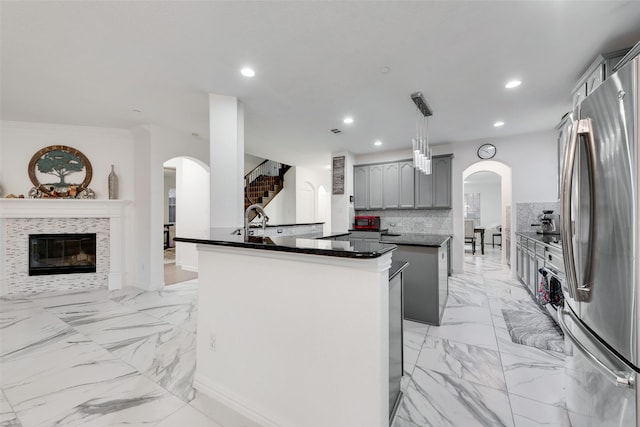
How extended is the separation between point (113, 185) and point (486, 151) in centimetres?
677

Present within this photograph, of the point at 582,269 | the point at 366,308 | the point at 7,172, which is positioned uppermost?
the point at 7,172

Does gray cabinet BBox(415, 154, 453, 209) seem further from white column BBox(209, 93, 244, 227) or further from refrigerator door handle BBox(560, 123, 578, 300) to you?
refrigerator door handle BBox(560, 123, 578, 300)

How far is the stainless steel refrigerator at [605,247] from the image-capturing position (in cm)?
96

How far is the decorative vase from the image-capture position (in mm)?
4410

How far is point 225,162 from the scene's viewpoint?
291 cm

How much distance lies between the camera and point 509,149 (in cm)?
472

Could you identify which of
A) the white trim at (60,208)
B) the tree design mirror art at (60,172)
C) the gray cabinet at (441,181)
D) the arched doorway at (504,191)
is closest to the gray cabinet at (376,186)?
the gray cabinet at (441,181)

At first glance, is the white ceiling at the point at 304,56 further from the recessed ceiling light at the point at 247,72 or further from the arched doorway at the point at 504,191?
the arched doorway at the point at 504,191

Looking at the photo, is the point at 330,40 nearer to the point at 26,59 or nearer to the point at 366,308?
the point at 366,308

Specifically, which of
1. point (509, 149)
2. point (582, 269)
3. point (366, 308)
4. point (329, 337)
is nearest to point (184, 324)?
point (329, 337)

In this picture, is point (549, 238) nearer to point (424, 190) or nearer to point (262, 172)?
point (424, 190)

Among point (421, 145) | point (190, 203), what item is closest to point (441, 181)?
point (421, 145)

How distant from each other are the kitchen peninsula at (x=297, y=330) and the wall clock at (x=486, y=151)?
4422mm

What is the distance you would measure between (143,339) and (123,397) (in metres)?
0.91
